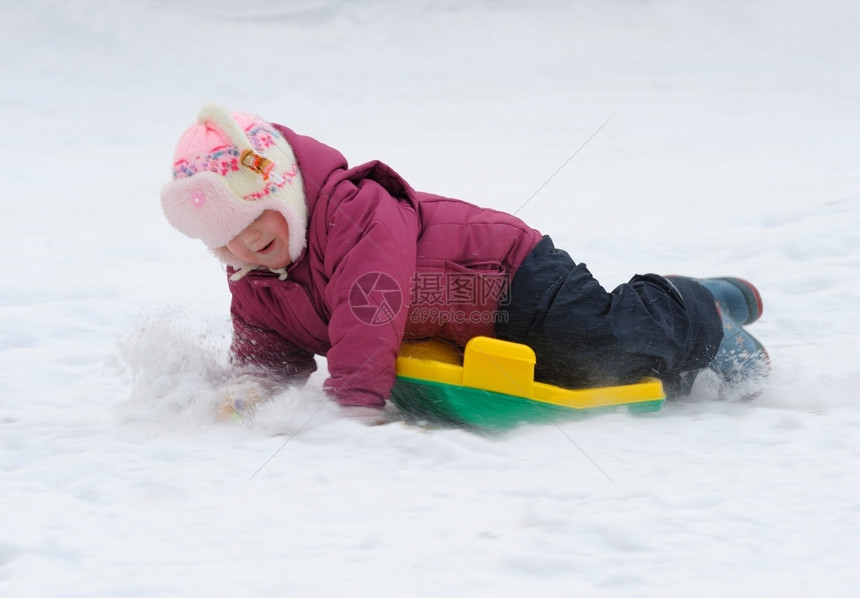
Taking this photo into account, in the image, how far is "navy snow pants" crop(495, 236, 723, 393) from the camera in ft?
4.21

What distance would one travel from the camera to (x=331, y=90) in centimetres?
407

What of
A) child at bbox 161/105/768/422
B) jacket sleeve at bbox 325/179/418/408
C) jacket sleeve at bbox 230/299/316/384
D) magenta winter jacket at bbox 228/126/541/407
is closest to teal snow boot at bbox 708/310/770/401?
child at bbox 161/105/768/422

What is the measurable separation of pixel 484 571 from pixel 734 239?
1.63 metres

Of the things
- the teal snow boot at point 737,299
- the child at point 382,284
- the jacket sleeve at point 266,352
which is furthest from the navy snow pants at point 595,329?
the jacket sleeve at point 266,352

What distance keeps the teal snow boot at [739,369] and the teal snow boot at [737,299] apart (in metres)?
0.11

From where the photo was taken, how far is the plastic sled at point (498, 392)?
46.2 inches

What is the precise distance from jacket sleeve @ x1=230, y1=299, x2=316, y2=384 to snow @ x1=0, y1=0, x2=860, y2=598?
0.18 feet

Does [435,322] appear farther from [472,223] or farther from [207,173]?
[207,173]

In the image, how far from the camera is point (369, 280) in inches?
46.0

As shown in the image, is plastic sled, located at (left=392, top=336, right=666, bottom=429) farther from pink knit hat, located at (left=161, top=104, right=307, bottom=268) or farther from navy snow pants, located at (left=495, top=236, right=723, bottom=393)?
pink knit hat, located at (left=161, top=104, right=307, bottom=268)

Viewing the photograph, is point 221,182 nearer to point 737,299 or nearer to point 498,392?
point 498,392
